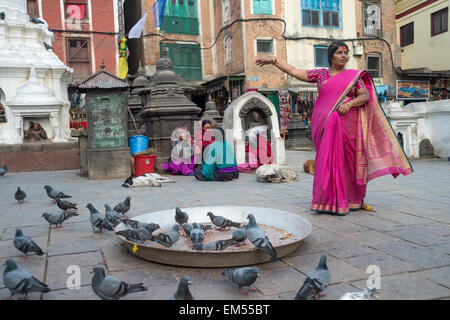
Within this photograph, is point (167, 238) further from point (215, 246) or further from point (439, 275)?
point (439, 275)

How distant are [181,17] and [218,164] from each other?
17607 mm

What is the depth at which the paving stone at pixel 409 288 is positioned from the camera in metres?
2.32

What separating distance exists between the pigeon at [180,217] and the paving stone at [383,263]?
173 centimetres

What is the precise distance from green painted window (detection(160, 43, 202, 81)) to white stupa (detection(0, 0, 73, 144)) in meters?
10.8

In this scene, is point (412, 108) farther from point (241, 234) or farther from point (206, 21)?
point (206, 21)

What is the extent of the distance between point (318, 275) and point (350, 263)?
2.45 ft

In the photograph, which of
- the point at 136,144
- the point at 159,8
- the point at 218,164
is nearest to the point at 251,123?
the point at 218,164

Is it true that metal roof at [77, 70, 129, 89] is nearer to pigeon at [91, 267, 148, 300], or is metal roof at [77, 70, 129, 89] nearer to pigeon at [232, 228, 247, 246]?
pigeon at [232, 228, 247, 246]

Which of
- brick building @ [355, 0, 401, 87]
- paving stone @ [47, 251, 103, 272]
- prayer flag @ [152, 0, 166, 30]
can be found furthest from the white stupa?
brick building @ [355, 0, 401, 87]

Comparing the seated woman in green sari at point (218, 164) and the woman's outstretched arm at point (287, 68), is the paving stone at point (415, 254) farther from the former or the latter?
the seated woman in green sari at point (218, 164)

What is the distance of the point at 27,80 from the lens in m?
11.6

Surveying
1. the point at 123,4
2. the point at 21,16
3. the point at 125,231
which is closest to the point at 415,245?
the point at 125,231

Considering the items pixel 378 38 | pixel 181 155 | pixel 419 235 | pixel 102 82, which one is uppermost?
pixel 378 38

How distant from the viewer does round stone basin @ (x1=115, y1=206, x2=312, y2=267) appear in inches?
110
